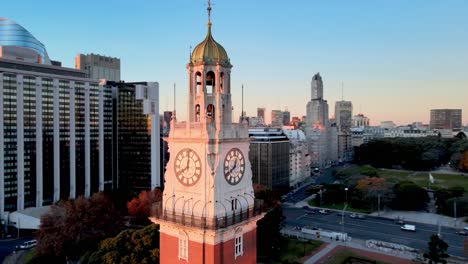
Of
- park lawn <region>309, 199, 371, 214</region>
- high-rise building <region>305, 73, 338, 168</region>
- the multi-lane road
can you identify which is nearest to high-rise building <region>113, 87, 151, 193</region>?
the multi-lane road

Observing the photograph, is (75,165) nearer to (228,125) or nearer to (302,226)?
(302,226)

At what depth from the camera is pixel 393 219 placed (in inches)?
3056

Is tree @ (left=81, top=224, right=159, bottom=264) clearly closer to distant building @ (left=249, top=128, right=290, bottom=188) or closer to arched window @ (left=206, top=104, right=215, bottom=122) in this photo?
arched window @ (left=206, top=104, right=215, bottom=122)

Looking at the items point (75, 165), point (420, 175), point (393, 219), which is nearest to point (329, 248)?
point (393, 219)

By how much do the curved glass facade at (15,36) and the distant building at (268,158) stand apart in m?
58.6

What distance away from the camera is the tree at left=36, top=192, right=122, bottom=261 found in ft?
159

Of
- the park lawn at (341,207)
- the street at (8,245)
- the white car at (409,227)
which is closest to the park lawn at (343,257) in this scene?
the white car at (409,227)

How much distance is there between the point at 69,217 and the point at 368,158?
5027 inches

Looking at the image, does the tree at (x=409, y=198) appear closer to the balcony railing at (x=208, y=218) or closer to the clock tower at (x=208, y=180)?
the balcony railing at (x=208, y=218)

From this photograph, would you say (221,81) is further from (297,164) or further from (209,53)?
(297,164)

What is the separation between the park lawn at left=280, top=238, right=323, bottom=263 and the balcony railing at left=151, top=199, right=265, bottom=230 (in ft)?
103

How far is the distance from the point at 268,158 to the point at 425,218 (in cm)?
3851

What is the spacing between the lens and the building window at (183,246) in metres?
19.7

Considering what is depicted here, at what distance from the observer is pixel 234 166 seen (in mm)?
20531
